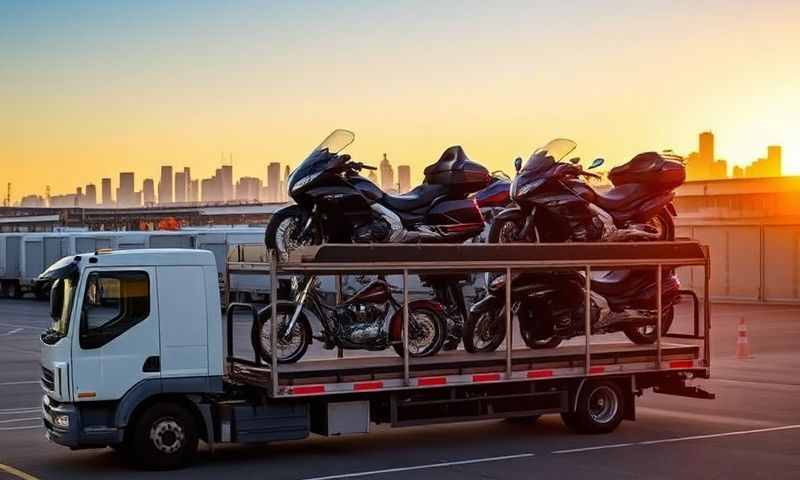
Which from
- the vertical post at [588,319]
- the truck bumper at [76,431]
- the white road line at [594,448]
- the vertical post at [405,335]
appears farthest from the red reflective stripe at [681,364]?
the truck bumper at [76,431]

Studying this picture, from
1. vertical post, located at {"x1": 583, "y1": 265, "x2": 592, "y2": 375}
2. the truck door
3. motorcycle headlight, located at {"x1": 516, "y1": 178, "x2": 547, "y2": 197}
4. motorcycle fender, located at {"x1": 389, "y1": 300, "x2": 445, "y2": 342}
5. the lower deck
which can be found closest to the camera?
the truck door

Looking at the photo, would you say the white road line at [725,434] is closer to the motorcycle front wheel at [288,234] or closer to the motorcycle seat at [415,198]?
the motorcycle seat at [415,198]

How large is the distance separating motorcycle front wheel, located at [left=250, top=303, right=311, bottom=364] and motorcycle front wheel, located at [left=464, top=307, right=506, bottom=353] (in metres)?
2.43

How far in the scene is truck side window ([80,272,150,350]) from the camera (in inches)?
519

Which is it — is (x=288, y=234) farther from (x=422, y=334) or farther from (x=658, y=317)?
(x=658, y=317)

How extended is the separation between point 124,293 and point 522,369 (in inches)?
208

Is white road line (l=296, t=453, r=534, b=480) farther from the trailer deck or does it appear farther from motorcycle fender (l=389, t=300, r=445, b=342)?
motorcycle fender (l=389, t=300, r=445, b=342)

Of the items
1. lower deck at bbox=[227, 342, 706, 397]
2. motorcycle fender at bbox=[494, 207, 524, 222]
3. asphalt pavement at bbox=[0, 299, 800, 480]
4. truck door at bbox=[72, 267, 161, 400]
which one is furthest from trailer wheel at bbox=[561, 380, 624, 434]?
truck door at bbox=[72, 267, 161, 400]

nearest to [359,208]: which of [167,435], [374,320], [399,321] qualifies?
[374,320]

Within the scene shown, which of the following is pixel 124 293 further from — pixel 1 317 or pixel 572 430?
pixel 1 317

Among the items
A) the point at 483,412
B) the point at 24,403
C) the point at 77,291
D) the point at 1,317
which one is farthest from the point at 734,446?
the point at 1,317

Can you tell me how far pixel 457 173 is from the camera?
16.1 metres

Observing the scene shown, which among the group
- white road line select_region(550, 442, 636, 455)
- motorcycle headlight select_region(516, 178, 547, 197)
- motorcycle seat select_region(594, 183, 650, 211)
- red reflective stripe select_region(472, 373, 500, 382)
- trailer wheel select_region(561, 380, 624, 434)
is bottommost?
white road line select_region(550, 442, 636, 455)

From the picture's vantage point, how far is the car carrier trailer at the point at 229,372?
13164 millimetres
